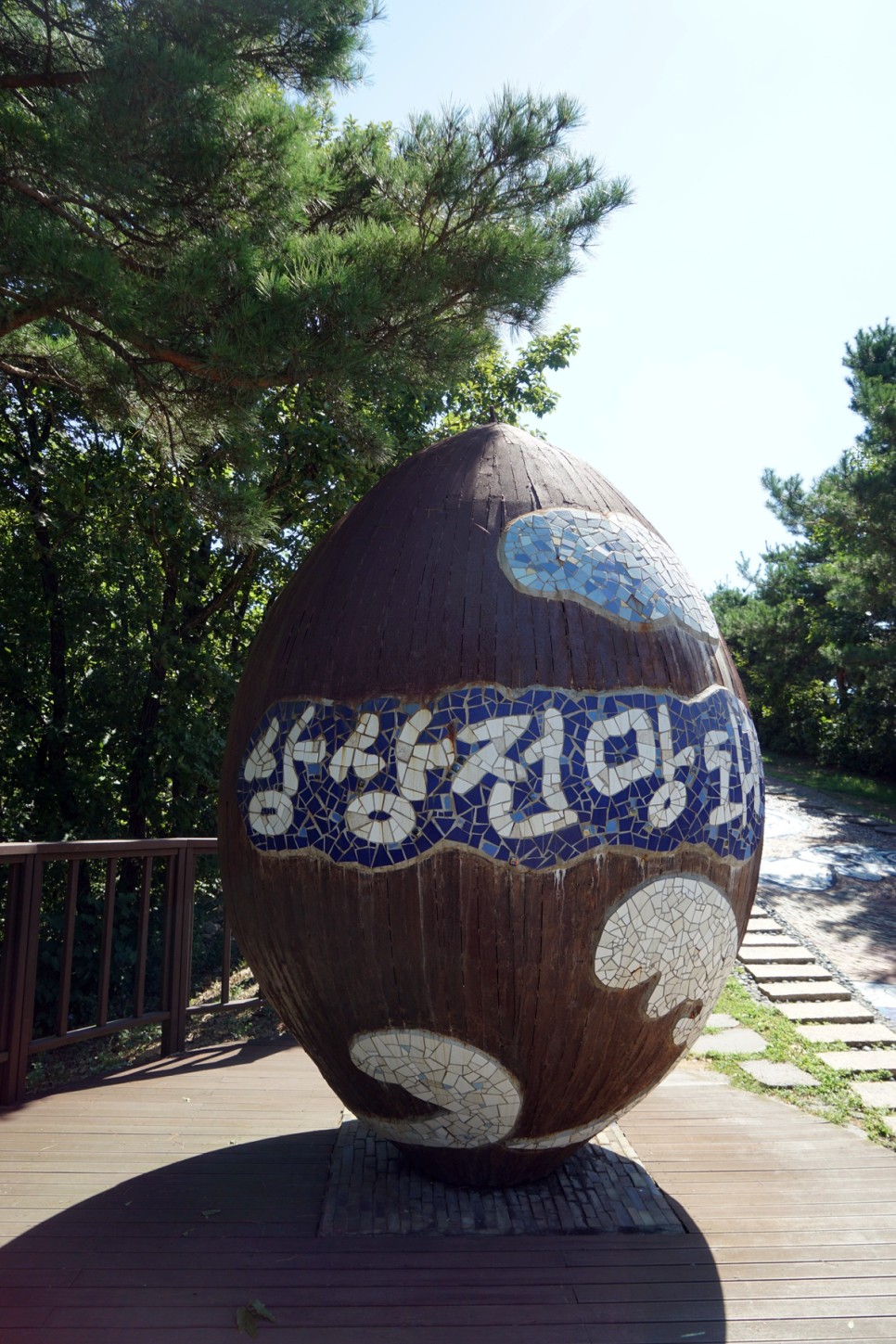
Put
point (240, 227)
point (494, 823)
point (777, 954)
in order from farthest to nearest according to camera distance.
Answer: point (777, 954) < point (240, 227) < point (494, 823)

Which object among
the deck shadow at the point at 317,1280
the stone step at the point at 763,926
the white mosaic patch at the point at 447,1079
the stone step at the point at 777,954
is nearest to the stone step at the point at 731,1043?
the stone step at the point at 777,954

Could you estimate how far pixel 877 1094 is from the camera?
15.1 feet

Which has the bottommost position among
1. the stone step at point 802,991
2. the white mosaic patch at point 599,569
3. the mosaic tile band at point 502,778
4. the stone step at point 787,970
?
the stone step at point 802,991

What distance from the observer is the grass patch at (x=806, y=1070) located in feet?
13.9

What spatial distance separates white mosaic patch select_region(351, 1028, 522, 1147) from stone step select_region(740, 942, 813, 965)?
202 inches

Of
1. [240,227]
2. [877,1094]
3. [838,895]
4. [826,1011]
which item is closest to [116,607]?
[240,227]

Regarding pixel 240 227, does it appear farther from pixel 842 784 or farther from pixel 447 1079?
pixel 842 784

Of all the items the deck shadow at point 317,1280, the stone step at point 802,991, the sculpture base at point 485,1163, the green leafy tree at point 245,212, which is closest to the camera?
the deck shadow at point 317,1280

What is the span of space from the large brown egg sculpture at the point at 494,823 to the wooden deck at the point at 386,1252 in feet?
1.33

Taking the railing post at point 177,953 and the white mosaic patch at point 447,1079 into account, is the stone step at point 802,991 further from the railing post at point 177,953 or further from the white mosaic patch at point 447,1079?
the white mosaic patch at point 447,1079

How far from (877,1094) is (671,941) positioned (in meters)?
2.68

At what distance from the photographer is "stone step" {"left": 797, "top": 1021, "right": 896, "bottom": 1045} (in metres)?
5.53

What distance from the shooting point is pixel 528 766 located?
8.62 ft

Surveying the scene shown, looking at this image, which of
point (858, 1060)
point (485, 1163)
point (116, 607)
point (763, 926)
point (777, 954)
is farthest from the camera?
point (763, 926)
